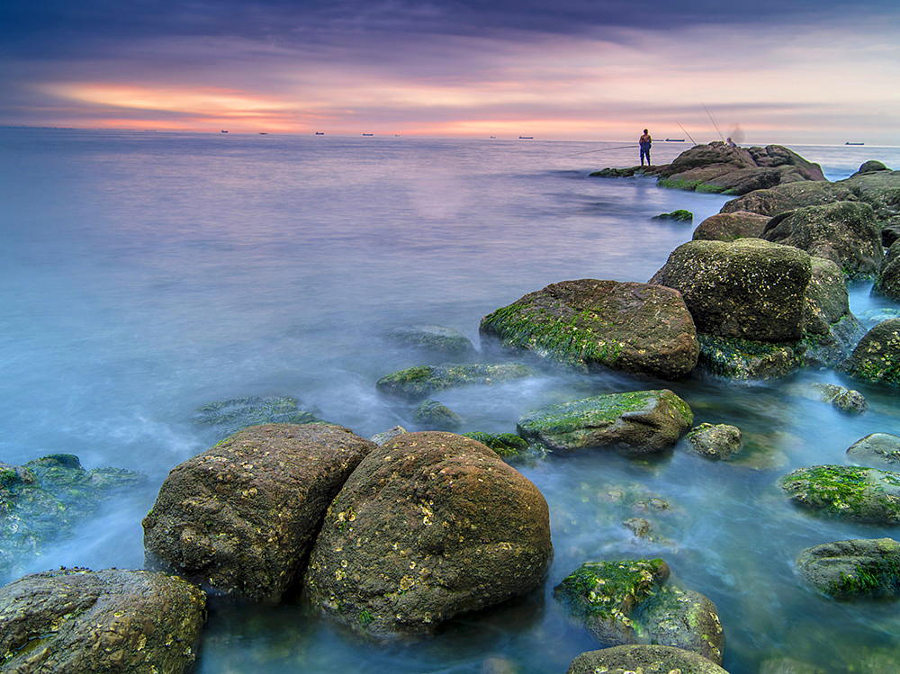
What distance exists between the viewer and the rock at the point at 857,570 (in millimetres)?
4062

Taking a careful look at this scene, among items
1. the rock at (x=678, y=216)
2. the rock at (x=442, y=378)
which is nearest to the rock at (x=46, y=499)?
the rock at (x=442, y=378)

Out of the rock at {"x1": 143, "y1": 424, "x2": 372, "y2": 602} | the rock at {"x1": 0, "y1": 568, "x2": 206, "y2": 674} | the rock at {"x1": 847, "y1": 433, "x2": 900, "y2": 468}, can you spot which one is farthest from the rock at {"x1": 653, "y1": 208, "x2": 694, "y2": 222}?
the rock at {"x1": 0, "y1": 568, "x2": 206, "y2": 674}

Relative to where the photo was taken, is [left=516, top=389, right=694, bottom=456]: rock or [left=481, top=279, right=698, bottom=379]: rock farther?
[left=481, top=279, right=698, bottom=379]: rock

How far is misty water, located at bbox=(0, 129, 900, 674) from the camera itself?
12.8 feet

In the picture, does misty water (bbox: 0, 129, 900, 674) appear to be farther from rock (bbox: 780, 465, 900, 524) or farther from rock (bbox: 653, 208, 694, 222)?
rock (bbox: 653, 208, 694, 222)

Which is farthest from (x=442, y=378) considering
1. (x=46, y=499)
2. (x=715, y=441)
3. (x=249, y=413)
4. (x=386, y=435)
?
(x=46, y=499)

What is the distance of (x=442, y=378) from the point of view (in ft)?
25.6

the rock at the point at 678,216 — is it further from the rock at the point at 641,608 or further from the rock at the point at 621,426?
the rock at the point at 641,608

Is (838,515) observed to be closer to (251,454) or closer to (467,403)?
(467,403)

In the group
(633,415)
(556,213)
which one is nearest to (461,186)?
(556,213)

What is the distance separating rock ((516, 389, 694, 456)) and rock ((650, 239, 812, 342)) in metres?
2.17

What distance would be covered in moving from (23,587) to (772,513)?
5382 millimetres

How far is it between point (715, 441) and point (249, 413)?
5.09m

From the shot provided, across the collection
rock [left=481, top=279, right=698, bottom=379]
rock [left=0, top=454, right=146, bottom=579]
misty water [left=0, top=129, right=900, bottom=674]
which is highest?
rock [left=481, top=279, right=698, bottom=379]
